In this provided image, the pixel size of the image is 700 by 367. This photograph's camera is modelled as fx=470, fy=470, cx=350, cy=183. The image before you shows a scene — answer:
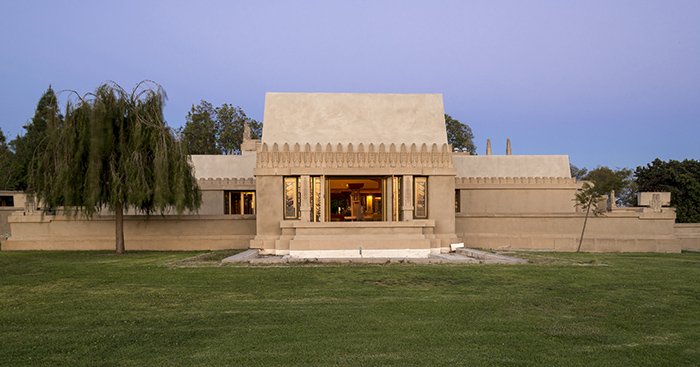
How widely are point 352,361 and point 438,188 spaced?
52.8 feet

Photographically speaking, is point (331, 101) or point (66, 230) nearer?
point (66, 230)

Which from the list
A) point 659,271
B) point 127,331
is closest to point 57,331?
point 127,331

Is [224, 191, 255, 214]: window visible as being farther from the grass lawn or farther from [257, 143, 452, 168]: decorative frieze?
the grass lawn

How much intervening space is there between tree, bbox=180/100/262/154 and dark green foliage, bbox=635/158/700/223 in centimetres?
4513

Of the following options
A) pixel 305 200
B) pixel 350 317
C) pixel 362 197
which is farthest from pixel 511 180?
pixel 350 317

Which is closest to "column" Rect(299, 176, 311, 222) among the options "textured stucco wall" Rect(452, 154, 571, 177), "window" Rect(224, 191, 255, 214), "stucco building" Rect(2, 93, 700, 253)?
"stucco building" Rect(2, 93, 700, 253)

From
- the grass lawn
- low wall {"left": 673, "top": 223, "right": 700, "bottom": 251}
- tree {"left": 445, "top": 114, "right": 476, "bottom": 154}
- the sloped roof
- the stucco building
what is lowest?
low wall {"left": 673, "top": 223, "right": 700, "bottom": 251}

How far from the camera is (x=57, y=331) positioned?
7.39 m

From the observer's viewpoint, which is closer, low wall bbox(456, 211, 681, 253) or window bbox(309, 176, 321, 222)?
window bbox(309, 176, 321, 222)

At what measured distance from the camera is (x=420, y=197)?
2145 centimetres

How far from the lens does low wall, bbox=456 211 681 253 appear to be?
2308cm

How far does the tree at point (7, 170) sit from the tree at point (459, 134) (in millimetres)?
48354

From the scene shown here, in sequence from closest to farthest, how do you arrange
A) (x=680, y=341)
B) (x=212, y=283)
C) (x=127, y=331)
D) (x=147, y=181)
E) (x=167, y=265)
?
(x=680, y=341)
(x=127, y=331)
(x=212, y=283)
(x=167, y=265)
(x=147, y=181)

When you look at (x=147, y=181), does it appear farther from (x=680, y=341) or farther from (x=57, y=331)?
(x=680, y=341)
